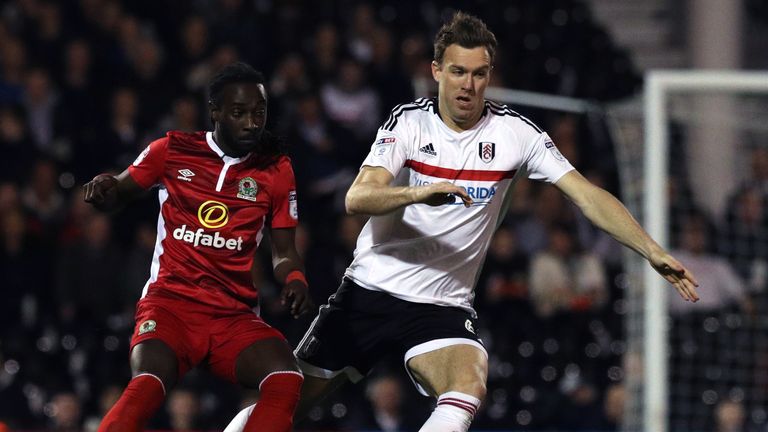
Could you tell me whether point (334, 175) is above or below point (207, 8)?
below

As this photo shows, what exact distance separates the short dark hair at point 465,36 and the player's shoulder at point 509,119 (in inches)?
11.0

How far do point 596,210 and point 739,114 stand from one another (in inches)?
312

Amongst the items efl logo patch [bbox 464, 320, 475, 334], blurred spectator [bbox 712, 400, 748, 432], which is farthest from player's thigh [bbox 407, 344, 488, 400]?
blurred spectator [bbox 712, 400, 748, 432]

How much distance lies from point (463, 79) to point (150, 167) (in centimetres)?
122

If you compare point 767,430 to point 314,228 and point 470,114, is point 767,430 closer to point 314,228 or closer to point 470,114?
point 314,228

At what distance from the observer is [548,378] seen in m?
9.57

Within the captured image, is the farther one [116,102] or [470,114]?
[116,102]

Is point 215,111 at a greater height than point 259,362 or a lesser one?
greater

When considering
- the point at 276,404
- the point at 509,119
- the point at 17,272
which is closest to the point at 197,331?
the point at 276,404

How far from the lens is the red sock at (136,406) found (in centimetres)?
446

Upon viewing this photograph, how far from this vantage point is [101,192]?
4773mm

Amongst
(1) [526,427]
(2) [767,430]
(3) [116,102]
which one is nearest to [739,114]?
(2) [767,430]

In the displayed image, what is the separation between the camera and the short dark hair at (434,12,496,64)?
492cm

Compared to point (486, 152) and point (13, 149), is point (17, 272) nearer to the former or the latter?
point (13, 149)
